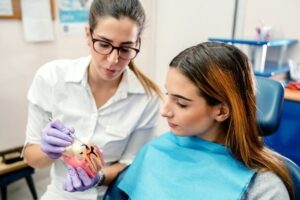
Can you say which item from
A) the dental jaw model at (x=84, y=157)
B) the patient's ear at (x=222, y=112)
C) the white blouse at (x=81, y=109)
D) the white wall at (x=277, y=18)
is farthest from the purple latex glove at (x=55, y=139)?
the white wall at (x=277, y=18)

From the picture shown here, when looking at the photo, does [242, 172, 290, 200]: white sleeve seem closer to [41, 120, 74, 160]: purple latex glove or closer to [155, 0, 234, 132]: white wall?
[41, 120, 74, 160]: purple latex glove

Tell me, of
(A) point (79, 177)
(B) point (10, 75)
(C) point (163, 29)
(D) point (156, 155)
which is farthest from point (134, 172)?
(C) point (163, 29)

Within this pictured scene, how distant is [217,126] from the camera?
92 centimetres

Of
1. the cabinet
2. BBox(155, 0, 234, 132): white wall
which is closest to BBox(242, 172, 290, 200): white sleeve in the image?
the cabinet

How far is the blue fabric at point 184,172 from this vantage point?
839 millimetres

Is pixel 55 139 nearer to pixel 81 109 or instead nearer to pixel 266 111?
pixel 81 109

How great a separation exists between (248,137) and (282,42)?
1.15m

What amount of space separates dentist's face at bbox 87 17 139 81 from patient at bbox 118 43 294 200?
179 mm

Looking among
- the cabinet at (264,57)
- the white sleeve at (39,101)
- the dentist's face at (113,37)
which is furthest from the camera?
the cabinet at (264,57)

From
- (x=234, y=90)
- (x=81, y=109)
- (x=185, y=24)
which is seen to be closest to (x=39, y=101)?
(x=81, y=109)

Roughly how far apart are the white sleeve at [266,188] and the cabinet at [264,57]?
0.97 meters

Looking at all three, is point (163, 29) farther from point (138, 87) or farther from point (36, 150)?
point (36, 150)

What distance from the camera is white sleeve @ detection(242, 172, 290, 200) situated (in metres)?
0.77

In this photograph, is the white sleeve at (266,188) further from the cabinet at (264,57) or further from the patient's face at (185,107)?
the cabinet at (264,57)
